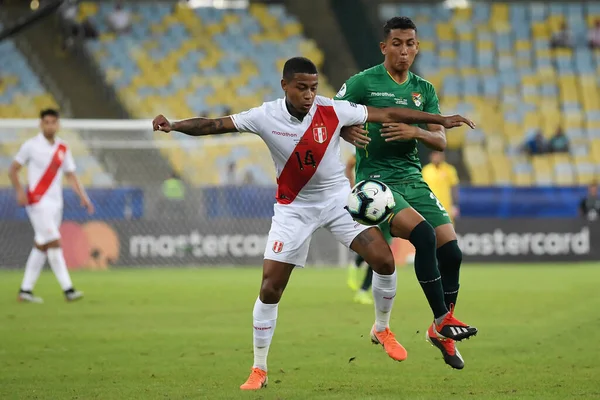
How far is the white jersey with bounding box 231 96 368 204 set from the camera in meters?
7.33

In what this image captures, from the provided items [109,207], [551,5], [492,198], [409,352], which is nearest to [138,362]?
[409,352]

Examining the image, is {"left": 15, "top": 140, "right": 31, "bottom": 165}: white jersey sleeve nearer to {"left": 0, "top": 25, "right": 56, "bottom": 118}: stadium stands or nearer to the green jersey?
the green jersey

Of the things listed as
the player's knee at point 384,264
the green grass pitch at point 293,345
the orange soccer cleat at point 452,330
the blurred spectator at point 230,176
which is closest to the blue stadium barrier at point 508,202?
the blurred spectator at point 230,176

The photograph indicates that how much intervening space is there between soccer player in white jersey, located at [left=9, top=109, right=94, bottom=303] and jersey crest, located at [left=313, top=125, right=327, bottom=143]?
7363 mm

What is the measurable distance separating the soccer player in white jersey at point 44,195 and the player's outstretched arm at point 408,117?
7.41 meters

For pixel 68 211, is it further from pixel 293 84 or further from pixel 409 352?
pixel 293 84

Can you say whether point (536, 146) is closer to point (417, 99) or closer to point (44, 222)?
point (44, 222)

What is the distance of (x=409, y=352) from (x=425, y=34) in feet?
72.8

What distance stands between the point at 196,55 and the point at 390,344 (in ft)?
71.9

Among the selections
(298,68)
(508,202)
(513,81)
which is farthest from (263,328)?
(513,81)

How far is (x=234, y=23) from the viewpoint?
30141 millimetres

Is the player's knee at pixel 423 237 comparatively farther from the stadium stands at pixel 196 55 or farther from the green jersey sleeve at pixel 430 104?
the stadium stands at pixel 196 55

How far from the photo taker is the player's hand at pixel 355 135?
7496 mm

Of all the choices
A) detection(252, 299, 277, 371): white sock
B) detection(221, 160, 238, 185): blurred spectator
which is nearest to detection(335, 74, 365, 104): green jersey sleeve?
detection(252, 299, 277, 371): white sock
